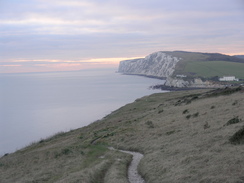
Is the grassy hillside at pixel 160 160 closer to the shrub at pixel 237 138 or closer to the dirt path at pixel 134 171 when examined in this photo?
the shrub at pixel 237 138

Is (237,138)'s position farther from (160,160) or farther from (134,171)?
(134,171)

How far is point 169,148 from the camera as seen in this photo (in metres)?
16.9

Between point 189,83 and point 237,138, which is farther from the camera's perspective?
point 189,83

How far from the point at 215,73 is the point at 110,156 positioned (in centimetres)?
18265

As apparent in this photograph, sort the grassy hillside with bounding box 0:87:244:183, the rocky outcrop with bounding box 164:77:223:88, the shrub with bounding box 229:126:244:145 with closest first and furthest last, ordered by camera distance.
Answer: the grassy hillside with bounding box 0:87:244:183 < the shrub with bounding box 229:126:244:145 < the rocky outcrop with bounding box 164:77:223:88

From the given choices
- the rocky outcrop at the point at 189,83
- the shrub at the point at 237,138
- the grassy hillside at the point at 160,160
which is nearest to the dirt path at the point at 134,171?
the grassy hillside at the point at 160,160

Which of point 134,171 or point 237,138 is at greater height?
point 237,138

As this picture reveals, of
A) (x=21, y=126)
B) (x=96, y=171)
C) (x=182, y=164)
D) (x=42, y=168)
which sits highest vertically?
(x=182, y=164)

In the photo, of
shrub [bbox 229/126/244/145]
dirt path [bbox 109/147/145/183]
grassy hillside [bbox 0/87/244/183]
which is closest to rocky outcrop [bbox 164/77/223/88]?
grassy hillside [bbox 0/87/244/183]

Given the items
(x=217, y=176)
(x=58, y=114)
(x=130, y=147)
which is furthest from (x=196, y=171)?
(x=58, y=114)

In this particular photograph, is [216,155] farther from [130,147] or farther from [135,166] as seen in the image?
[130,147]

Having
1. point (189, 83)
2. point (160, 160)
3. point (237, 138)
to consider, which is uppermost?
point (237, 138)

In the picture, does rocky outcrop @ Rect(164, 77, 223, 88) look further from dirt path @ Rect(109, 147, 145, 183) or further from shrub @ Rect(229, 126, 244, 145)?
shrub @ Rect(229, 126, 244, 145)

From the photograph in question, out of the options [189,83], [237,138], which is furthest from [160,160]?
[189,83]
